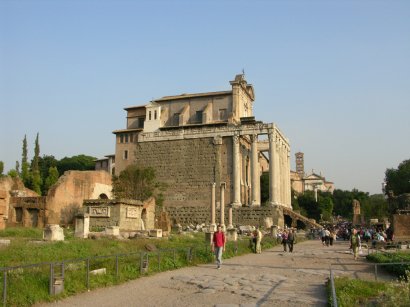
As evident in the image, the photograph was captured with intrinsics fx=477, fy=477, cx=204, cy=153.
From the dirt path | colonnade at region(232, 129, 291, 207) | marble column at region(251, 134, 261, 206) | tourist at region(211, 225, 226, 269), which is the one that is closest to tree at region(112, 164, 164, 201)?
colonnade at region(232, 129, 291, 207)

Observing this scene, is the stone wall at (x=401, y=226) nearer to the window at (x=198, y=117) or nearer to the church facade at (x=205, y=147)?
the church facade at (x=205, y=147)

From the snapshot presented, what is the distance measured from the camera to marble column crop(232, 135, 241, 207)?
50375 mm

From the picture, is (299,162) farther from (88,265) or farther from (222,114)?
(88,265)

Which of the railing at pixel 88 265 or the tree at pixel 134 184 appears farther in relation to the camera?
the tree at pixel 134 184

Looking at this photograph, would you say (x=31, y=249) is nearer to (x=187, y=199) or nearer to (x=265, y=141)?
(x=187, y=199)

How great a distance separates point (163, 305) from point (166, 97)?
53994mm

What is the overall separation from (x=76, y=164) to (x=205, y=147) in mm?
38128

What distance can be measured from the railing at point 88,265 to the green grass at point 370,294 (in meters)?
5.06

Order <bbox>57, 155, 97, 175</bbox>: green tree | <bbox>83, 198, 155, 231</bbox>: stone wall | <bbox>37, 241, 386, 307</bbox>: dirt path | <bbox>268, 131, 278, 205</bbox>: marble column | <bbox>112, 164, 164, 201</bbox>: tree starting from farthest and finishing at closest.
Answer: <bbox>57, 155, 97, 175</bbox>: green tree
<bbox>268, 131, 278, 205</bbox>: marble column
<bbox>112, 164, 164, 201</bbox>: tree
<bbox>83, 198, 155, 231</bbox>: stone wall
<bbox>37, 241, 386, 307</bbox>: dirt path

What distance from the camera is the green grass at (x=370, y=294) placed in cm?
670

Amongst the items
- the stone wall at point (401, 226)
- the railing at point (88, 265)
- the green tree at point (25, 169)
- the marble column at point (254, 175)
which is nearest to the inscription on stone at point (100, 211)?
→ the railing at point (88, 265)

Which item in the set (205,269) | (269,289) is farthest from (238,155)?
(269,289)

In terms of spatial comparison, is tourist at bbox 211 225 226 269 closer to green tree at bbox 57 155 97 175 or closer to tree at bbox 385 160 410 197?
tree at bbox 385 160 410 197

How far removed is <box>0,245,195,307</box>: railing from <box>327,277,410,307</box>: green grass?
5056 millimetres
